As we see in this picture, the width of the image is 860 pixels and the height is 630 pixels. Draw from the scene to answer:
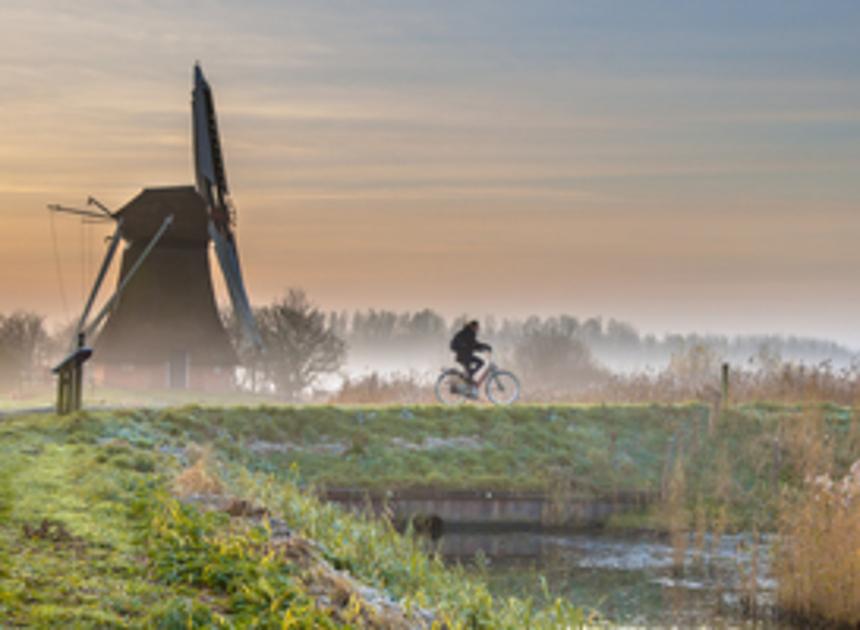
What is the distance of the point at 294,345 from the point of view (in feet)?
142

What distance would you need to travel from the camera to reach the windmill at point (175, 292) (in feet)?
100

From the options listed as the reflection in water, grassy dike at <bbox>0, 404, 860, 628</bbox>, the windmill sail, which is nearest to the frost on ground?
grassy dike at <bbox>0, 404, 860, 628</bbox>

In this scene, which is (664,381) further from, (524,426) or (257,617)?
(257,617)

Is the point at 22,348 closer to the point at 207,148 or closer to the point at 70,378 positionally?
the point at 207,148

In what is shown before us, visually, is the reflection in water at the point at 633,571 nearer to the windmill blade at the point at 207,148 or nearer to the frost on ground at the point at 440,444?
the frost on ground at the point at 440,444

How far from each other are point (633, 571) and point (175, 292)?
23.5 meters

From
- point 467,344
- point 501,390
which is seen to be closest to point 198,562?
point 467,344

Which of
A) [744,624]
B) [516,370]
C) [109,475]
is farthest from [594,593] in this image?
[516,370]

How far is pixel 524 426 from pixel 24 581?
13.5 meters

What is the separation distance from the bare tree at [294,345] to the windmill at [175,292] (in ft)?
16.4

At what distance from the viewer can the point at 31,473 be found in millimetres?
11586

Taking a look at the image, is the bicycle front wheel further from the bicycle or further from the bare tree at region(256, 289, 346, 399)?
the bare tree at region(256, 289, 346, 399)

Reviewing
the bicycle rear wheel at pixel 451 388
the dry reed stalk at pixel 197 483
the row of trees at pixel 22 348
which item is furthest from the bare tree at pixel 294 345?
the dry reed stalk at pixel 197 483

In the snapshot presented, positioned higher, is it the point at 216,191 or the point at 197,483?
the point at 216,191
